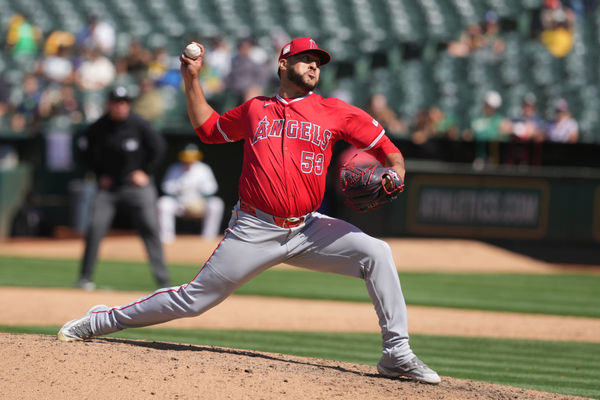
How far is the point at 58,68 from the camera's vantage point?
17.9 meters

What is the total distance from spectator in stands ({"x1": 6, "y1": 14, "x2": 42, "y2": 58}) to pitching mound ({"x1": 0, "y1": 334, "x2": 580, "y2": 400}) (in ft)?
50.0

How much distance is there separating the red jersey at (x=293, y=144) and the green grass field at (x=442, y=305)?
1.86 m

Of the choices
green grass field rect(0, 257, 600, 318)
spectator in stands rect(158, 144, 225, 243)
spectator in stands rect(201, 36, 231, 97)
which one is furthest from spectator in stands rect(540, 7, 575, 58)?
spectator in stands rect(158, 144, 225, 243)

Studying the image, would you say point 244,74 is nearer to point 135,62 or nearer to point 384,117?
point 384,117

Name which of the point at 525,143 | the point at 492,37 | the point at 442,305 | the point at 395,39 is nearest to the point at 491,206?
the point at 525,143

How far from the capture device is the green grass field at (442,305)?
654cm

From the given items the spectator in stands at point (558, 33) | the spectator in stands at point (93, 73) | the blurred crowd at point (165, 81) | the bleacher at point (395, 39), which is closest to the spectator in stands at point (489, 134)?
the blurred crowd at point (165, 81)

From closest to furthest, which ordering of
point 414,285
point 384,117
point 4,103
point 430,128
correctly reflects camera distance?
1. point 414,285
2. point 430,128
3. point 384,117
4. point 4,103

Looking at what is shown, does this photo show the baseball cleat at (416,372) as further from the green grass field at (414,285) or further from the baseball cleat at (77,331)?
the green grass field at (414,285)

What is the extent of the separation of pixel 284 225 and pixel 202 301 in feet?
1.90

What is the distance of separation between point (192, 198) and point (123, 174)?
5653mm

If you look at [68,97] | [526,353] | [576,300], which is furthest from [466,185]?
[526,353]

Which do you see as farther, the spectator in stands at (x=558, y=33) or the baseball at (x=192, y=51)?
the spectator in stands at (x=558, y=33)

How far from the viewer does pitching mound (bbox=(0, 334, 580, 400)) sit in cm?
448
